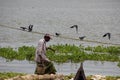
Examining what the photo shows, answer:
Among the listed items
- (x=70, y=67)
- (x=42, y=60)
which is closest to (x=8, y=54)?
(x=70, y=67)

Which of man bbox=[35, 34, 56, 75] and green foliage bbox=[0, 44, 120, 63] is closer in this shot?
man bbox=[35, 34, 56, 75]

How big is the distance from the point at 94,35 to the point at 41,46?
34.2 m

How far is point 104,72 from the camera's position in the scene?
27812 millimetres

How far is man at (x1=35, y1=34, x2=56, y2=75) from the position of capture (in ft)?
57.9

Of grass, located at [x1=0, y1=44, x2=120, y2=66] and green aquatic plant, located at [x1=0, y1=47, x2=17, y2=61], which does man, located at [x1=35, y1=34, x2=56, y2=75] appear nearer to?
grass, located at [x1=0, y1=44, x2=120, y2=66]

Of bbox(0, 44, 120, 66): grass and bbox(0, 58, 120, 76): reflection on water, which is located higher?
bbox(0, 44, 120, 66): grass

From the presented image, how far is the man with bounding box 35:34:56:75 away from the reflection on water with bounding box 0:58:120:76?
8.93 meters

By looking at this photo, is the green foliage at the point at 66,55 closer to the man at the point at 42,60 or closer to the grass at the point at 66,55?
the grass at the point at 66,55

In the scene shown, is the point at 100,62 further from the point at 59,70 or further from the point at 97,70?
the point at 59,70

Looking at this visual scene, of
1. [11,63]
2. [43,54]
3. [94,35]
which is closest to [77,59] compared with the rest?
[11,63]

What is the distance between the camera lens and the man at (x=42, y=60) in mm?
17656

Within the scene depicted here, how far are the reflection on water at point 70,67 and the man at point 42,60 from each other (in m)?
8.93

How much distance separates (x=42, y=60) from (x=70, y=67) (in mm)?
10849

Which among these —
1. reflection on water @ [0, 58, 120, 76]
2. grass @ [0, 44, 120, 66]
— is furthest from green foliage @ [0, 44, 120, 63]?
reflection on water @ [0, 58, 120, 76]
